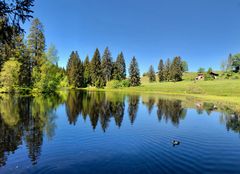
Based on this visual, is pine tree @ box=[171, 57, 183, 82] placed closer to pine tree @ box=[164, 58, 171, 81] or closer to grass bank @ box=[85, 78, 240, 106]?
pine tree @ box=[164, 58, 171, 81]

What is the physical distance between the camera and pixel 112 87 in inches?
3981

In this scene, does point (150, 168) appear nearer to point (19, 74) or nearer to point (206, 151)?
point (206, 151)

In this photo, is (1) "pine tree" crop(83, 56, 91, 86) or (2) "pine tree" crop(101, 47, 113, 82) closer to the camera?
(2) "pine tree" crop(101, 47, 113, 82)

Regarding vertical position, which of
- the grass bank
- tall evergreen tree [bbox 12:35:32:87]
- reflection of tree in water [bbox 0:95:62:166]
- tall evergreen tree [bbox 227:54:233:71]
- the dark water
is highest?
tall evergreen tree [bbox 227:54:233:71]

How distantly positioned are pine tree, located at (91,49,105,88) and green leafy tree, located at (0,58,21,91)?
185ft

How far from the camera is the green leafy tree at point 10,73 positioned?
47.0 m

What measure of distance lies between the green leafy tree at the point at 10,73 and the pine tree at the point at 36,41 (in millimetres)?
5067

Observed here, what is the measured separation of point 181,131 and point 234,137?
402 cm

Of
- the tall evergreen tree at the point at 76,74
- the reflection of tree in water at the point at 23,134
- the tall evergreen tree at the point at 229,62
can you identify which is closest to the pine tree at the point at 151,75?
the tall evergreen tree at the point at 76,74

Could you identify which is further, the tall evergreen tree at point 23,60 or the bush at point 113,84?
the bush at point 113,84

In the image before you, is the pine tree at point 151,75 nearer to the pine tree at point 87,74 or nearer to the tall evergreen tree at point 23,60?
the pine tree at point 87,74

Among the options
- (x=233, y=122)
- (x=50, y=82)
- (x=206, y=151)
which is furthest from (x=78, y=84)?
(x=206, y=151)

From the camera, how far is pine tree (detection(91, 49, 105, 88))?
10510 centimetres

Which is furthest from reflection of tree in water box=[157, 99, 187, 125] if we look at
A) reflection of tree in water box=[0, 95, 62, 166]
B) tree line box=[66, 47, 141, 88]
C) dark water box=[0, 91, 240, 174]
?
tree line box=[66, 47, 141, 88]
